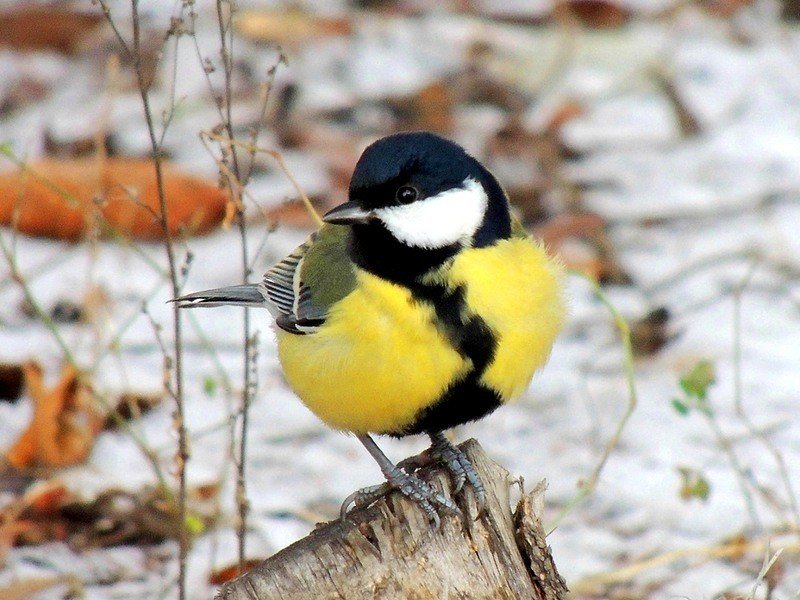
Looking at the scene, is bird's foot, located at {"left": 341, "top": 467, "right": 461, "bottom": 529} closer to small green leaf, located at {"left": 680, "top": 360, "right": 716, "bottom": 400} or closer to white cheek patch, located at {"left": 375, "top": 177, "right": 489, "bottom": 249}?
white cheek patch, located at {"left": 375, "top": 177, "right": 489, "bottom": 249}

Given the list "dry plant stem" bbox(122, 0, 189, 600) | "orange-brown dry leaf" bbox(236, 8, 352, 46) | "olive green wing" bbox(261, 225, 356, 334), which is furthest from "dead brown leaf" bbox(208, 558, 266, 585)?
"orange-brown dry leaf" bbox(236, 8, 352, 46)

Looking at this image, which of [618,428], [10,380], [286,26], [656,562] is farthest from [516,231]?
[286,26]

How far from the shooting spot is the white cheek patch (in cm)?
294

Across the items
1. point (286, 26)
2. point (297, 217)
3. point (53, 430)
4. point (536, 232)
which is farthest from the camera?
point (286, 26)

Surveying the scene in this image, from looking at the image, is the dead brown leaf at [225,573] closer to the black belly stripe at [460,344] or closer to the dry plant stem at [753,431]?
the black belly stripe at [460,344]

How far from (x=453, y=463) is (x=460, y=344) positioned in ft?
0.94

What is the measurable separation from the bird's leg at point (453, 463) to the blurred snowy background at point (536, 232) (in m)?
0.62

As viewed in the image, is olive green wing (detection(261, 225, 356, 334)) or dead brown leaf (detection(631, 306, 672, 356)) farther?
dead brown leaf (detection(631, 306, 672, 356))

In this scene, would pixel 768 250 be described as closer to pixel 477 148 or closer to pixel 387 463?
pixel 477 148

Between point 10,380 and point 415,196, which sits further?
point 10,380

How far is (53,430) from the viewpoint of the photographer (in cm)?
414

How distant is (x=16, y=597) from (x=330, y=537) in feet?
4.38

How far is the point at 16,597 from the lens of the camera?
3520 mm

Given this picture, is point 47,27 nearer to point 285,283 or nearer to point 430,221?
point 285,283
